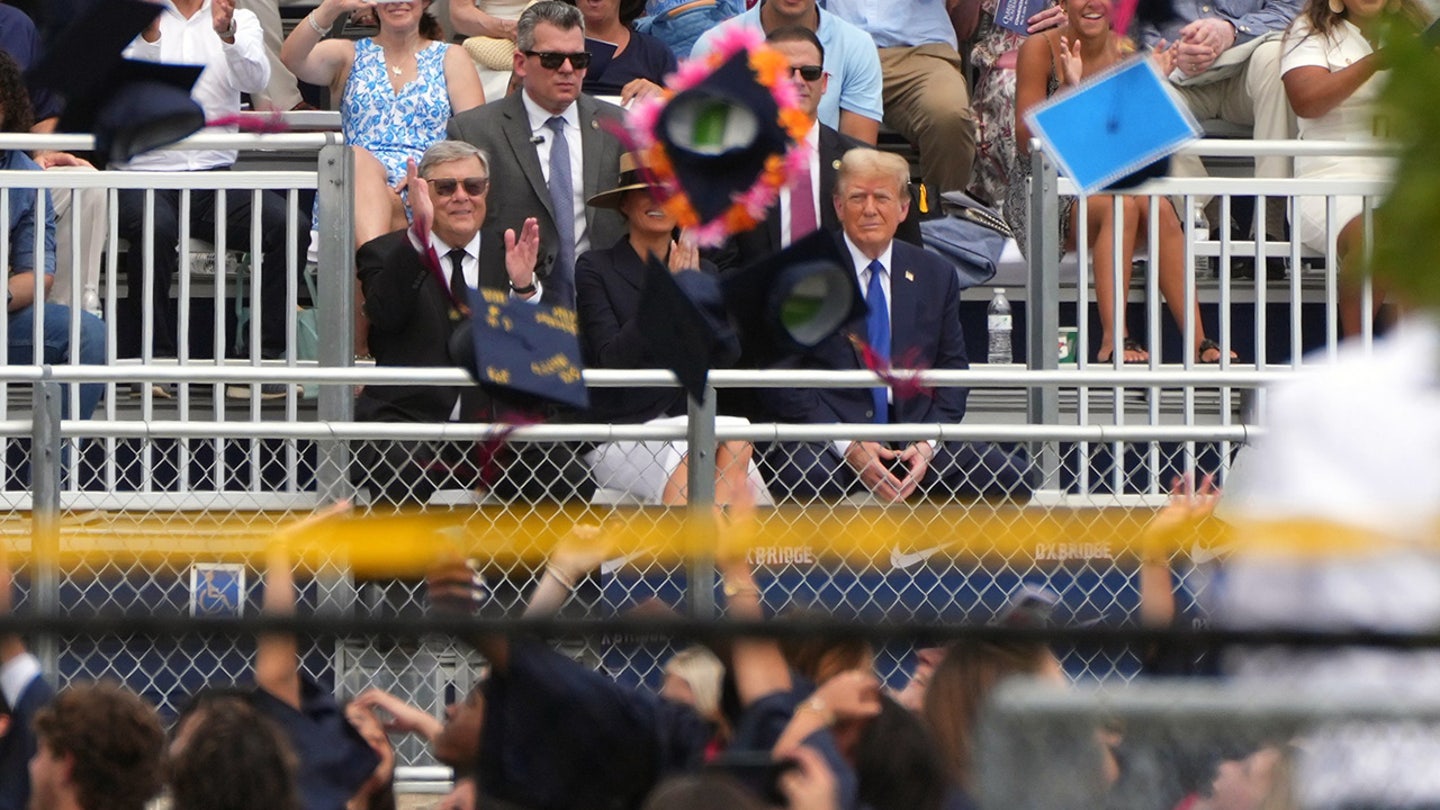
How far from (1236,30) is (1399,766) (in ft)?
20.3

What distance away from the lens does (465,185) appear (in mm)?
6246

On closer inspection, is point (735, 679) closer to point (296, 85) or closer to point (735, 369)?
point (735, 369)

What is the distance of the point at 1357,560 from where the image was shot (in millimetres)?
2230

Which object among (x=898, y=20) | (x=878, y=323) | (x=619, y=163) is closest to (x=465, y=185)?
(x=619, y=163)

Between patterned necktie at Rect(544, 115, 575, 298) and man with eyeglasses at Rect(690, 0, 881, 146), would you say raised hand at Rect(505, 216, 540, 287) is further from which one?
man with eyeglasses at Rect(690, 0, 881, 146)

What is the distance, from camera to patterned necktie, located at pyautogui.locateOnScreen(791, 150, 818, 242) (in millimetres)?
6434

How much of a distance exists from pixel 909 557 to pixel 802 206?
5.02ft

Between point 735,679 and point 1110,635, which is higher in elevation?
point 1110,635

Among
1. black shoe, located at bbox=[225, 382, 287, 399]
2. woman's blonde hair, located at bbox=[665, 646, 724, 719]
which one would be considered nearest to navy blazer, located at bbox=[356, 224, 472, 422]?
black shoe, located at bbox=[225, 382, 287, 399]

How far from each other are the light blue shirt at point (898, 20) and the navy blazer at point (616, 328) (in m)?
2.02

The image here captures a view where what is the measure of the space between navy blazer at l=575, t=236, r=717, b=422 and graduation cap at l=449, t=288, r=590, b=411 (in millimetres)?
713

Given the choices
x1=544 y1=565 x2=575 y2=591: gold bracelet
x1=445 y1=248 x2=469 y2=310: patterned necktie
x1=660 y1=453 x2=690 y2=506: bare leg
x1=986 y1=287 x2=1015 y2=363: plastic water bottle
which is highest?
x1=445 y1=248 x2=469 y2=310: patterned necktie

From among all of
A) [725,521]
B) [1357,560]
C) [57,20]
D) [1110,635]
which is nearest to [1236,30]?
[725,521]

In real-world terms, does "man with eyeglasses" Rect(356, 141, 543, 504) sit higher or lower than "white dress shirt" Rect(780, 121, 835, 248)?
lower
